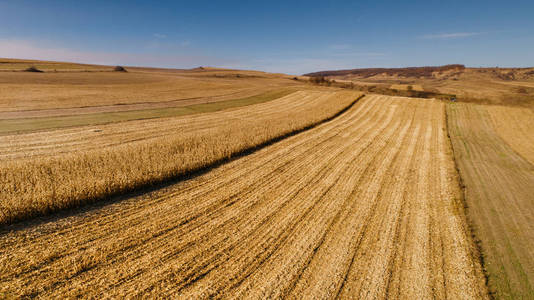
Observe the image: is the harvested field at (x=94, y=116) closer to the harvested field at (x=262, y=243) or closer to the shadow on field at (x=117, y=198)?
the shadow on field at (x=117, y=198)

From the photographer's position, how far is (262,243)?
5301mm

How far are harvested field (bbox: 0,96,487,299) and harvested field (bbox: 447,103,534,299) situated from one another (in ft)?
1.48

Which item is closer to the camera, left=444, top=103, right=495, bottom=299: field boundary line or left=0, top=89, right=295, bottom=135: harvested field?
left=444, top=103, right=495, bottom=299: field boundary line

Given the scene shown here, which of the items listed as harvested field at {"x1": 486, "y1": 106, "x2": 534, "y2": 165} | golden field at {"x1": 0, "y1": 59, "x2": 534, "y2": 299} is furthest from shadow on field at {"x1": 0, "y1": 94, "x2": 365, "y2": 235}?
harvested field at {"x1": 486, "y1": 106, "x2": 534, "y2": 165}

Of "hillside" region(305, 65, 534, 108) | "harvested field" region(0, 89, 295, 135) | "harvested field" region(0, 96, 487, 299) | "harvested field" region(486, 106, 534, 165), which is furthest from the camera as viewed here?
"hillside" region(305, 65, 534, 108)

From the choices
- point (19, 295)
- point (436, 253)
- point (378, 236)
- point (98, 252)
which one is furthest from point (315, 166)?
point (19, 295)

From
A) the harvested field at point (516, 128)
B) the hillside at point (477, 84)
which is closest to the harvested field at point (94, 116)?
the harvested field at point (516, 128)

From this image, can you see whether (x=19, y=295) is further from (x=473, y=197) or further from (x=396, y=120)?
(x=396, y=120)

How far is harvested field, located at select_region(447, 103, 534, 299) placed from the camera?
15.9ft

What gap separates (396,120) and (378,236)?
20.7m

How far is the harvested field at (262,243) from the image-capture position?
162 inches

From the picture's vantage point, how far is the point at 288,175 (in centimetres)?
928

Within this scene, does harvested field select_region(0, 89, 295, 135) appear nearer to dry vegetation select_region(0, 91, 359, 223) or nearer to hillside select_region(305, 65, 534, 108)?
dry vegetation select_region(0, 91, 359, 223)

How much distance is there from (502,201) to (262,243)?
891 cm
